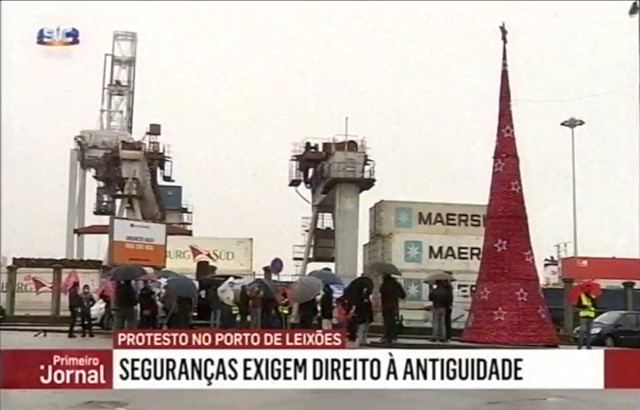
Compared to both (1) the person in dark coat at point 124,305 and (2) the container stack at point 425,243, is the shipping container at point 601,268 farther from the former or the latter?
(1) the person in dark coat at point 124,305

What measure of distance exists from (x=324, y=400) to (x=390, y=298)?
0.83 metres

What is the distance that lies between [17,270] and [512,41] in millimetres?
2723

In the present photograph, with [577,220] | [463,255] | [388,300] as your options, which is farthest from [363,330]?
[577,220]

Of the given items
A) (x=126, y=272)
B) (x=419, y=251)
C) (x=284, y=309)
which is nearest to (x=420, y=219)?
(x=419, y=251)

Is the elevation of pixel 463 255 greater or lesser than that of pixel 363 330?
greater

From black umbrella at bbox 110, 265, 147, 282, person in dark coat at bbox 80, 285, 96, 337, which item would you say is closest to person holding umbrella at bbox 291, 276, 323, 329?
black umbrella at bbox 110, 265, 147, 282

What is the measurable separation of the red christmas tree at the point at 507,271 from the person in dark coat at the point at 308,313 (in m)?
0.78

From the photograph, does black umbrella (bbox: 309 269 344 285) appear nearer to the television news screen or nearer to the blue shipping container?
the television news screen

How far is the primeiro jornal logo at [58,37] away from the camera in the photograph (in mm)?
4047

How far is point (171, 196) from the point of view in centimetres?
402

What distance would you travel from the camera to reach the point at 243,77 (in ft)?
14.0

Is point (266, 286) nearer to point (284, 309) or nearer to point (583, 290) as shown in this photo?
point (284, 309)

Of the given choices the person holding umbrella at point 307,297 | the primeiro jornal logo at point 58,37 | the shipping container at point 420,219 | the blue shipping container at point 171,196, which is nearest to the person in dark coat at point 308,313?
the person holding umbrella at point 307,297

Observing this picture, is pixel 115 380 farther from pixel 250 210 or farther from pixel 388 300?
pixel 388 300
